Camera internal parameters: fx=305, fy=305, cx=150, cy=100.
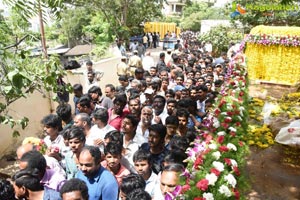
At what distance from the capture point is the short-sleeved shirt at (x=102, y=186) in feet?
9.20

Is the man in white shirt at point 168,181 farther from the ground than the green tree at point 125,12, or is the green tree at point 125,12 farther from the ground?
the green tree at point 125,12

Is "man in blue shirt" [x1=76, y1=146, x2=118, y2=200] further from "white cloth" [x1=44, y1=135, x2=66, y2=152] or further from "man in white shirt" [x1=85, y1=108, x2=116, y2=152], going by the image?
"man in white shirt" [x1=85, y1=108, x2=116, y2=152]

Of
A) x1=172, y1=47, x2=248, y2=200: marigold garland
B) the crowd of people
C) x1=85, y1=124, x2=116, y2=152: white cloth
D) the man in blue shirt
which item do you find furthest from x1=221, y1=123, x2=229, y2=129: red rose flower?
the man in blue shirt

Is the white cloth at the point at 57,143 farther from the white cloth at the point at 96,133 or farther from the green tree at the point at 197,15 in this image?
the green tree at the point at 197,15

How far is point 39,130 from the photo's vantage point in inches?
295

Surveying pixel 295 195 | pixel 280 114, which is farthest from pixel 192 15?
pixel 295 195

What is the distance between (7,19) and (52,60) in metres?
1.20

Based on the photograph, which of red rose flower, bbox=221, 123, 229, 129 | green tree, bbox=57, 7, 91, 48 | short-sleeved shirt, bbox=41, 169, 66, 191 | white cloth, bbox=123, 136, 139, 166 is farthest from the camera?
green tree, bbox=57, 7, 91, 48

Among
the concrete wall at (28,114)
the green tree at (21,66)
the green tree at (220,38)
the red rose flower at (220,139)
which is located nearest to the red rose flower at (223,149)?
the red rose flower at (220,139)

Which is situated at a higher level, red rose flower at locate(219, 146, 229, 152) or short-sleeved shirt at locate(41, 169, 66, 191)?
red rose flower at locate(219, 146, 229, 152)

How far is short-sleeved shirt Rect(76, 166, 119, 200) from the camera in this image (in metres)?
2.80

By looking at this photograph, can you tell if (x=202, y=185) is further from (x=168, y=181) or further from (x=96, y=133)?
(x=96, y=133)

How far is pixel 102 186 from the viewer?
2834mm

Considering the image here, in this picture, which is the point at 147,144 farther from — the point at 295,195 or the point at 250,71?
the point at 250,71
